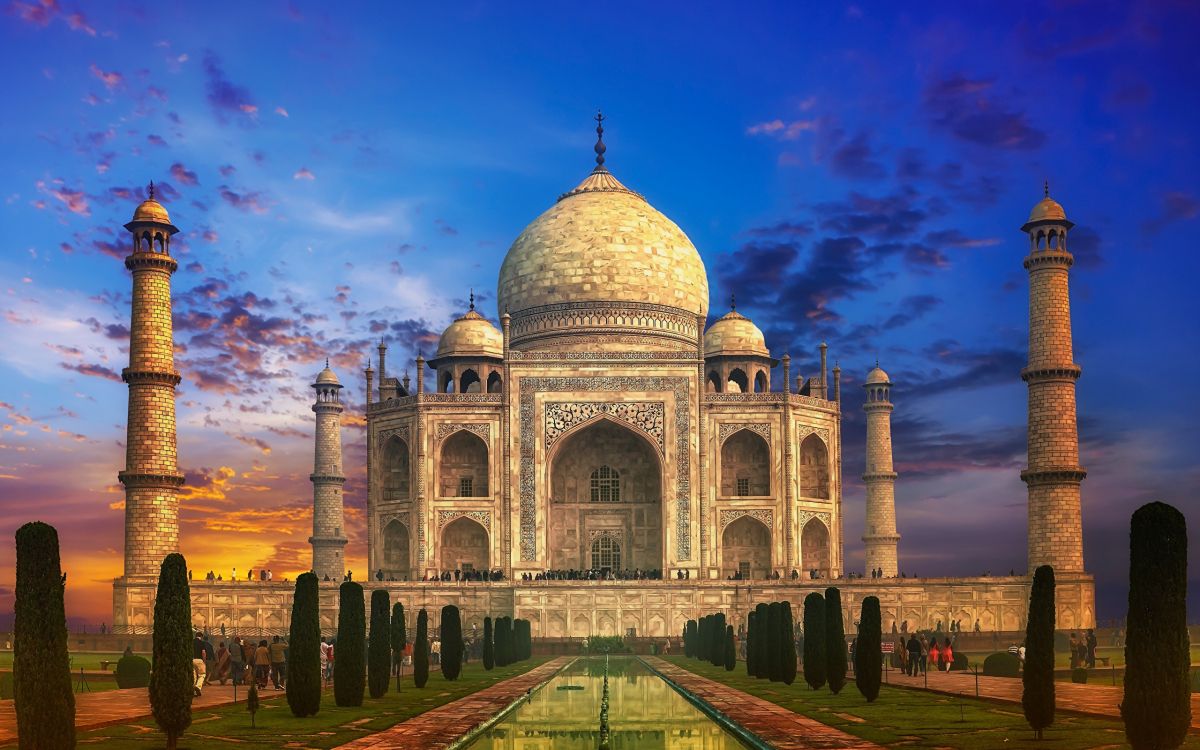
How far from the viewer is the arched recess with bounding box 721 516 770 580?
1564 inches

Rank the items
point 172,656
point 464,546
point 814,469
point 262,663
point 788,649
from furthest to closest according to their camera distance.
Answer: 1. point 814,469
2. point 464,546
3. point 262,663
4. point 788,649
5. point 172,656

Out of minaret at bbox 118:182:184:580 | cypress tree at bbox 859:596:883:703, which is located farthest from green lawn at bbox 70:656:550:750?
minaret at bbox 118:182:184:580

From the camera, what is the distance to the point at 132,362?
34.4 metres

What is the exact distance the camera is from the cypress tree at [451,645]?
74.4 ft

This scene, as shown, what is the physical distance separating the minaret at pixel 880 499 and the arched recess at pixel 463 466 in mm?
12998

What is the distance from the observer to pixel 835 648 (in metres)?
19.1

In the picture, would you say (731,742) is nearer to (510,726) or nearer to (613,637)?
(510,726)

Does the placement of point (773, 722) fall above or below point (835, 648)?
below

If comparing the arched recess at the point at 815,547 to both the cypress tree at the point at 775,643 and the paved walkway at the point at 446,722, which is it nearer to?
the cypress tree at the point at 775,643

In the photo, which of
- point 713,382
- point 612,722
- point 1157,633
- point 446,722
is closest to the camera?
point 1157,633

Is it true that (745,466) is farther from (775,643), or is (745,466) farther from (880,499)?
(775,643)

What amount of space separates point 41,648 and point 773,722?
728 centimetres

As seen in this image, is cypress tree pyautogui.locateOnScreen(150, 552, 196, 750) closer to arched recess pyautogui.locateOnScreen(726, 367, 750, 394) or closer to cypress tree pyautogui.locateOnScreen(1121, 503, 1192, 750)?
cypress tree pyautogui.locateOnScreen(1121, 503, 1192, 750)

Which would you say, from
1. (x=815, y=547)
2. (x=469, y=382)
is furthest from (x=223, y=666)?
(x=815, y=547)
